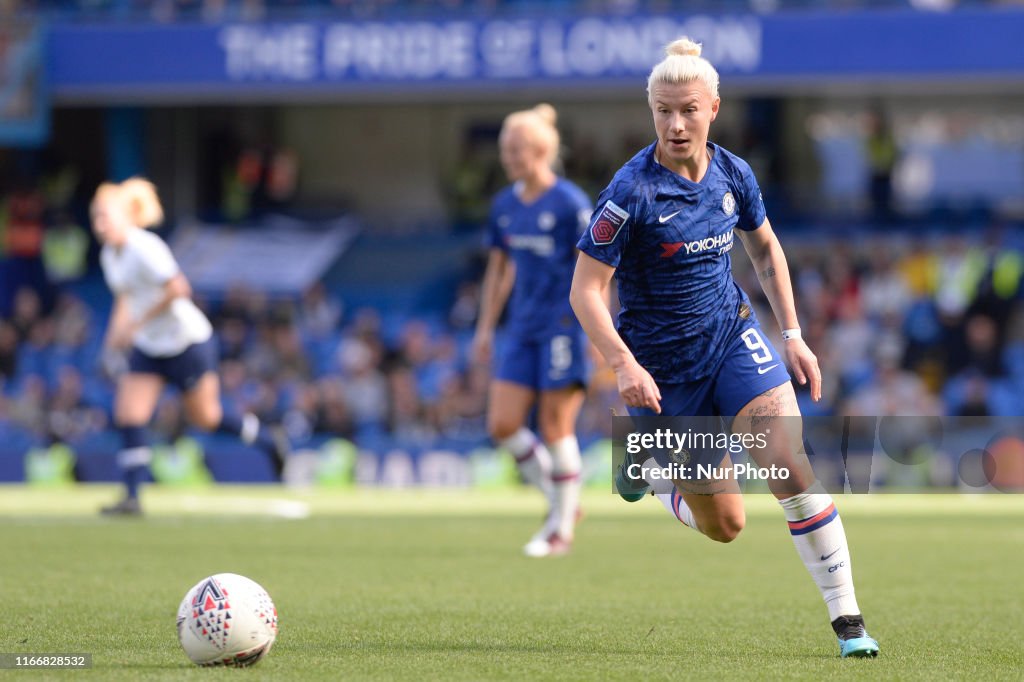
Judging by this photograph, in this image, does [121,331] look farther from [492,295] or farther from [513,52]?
[513,52]

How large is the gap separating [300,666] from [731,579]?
3707 mm

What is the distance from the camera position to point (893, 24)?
2136cm

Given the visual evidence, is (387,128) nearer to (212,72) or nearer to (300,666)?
(212,72)

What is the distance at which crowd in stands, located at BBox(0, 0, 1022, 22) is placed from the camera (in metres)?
21.8

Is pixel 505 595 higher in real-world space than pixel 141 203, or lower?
lower

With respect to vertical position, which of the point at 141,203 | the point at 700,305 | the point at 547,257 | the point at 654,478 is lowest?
the point at 654,478

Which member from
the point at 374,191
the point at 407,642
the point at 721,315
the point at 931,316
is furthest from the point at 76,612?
the point at 374,191

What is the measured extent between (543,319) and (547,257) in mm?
381

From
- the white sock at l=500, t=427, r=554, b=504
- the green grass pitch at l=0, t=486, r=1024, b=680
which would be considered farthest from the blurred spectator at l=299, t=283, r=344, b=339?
the white sock at l=500, t=427, r=554, b=504

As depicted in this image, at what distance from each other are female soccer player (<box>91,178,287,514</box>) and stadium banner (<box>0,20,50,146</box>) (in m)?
11.4

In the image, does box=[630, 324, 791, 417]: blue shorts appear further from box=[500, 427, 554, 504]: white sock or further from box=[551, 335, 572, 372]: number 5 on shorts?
box=[500, 427, 554, 504]: white sock

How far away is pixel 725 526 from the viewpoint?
20.8ft

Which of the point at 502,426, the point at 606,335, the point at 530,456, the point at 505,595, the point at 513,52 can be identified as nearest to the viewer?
the point at 606,335

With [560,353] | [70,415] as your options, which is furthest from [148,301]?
[70,415]
